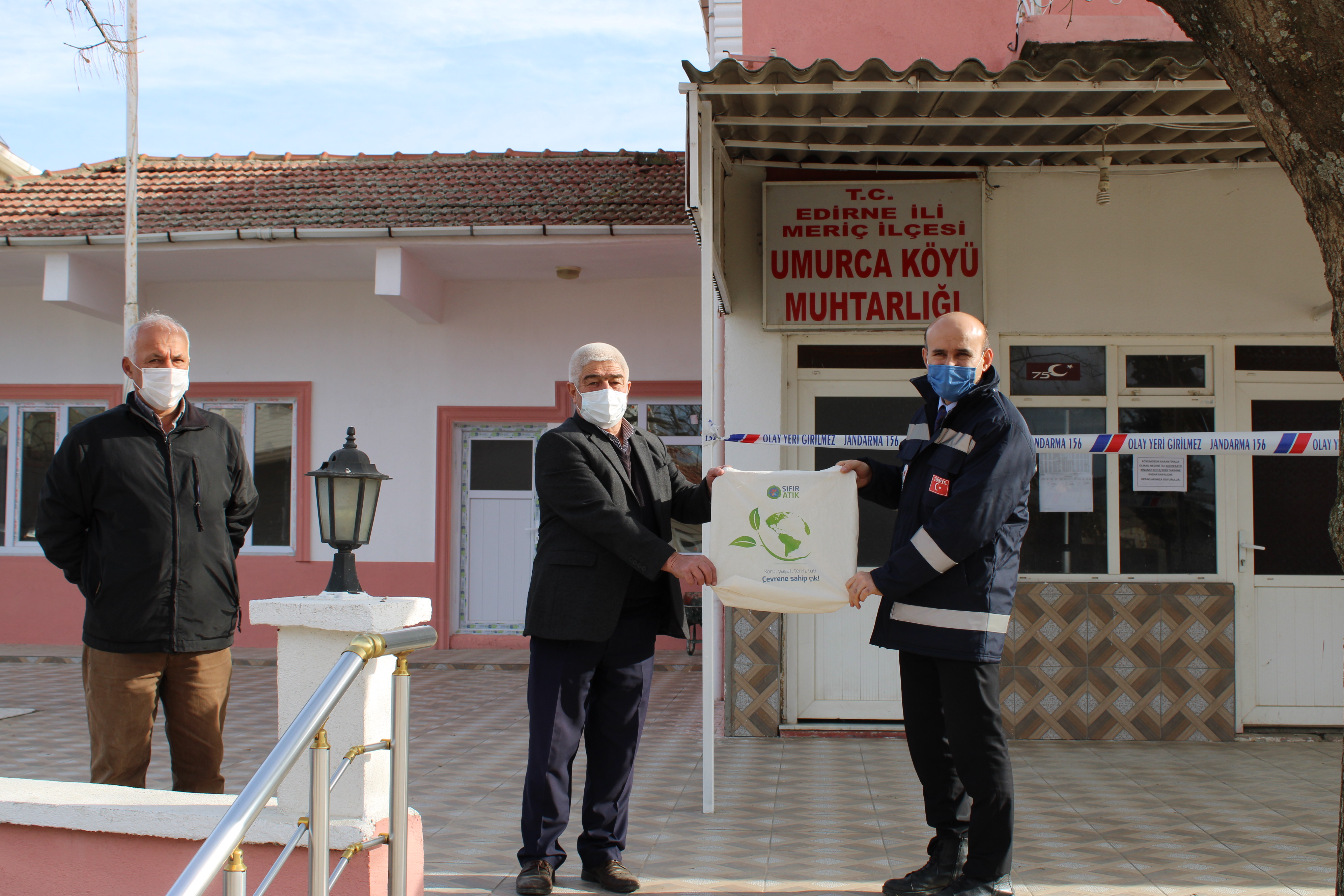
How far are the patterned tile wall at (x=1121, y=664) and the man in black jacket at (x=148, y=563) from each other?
4.61 metres

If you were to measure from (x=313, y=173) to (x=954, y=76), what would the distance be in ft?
26.3

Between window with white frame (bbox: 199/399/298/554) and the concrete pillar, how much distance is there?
8144 mm

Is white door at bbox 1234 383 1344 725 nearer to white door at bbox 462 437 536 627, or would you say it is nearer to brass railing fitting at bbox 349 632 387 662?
brass railing fitting at bbox 349 632 387 662

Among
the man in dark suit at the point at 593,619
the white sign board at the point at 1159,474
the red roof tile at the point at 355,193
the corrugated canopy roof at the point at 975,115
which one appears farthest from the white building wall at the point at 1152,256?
the man in dark suit at the point at 593,619

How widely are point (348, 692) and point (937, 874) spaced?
2061 mm

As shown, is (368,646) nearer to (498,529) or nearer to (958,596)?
(958,596)

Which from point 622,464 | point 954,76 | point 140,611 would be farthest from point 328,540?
point 954,76

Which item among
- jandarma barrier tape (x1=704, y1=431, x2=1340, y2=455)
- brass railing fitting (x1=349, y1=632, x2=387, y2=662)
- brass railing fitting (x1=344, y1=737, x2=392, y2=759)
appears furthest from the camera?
jandarma barrier tape (x1=704, y1=431, x2=1340, y2=455)


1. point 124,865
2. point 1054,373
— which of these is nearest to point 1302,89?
point 124,865

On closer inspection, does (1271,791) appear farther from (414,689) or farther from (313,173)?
(313,173)

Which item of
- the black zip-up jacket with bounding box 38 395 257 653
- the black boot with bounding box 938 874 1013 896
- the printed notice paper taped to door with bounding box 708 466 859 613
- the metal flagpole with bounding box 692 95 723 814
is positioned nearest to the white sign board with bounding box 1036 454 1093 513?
the metal flagpole with bounding box 692 95 723 814

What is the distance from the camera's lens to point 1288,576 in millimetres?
6492

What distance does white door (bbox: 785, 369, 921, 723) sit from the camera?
6520 mm

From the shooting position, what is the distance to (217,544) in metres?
3.56
